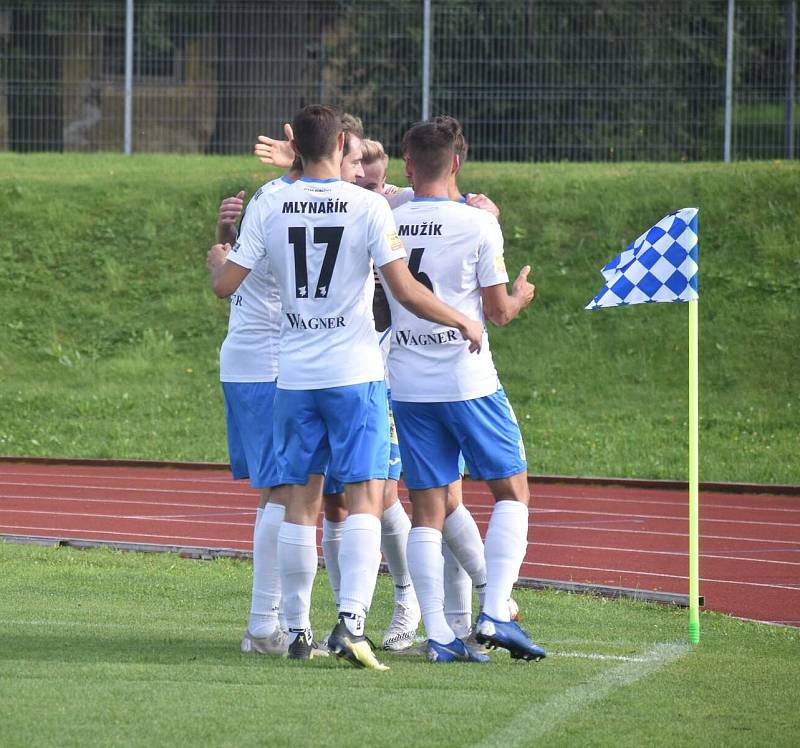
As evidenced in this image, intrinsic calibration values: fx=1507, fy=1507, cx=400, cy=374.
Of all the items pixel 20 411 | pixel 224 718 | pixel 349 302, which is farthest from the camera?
pixel 20 411

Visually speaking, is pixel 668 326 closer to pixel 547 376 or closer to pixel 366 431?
pixel 547 376

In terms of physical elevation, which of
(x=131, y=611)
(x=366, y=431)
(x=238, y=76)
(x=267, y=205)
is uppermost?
(x=238, y=76)

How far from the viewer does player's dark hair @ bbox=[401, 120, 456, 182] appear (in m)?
6.52

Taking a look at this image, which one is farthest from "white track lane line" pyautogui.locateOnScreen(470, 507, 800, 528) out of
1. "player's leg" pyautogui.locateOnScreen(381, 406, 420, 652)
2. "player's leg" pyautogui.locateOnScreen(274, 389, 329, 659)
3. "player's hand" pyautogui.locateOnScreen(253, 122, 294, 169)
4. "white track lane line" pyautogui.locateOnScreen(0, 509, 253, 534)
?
"player's leg" pyautogui.locateOnScreen(274, 389, 329, 659)

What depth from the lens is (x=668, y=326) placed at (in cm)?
2012

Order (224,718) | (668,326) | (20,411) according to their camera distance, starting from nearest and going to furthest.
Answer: (224,718), (20,411), (668,326)

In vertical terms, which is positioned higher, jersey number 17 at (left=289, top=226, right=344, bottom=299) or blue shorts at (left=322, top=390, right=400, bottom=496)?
jersey number 17 at (left=289, top=226, right=344, bottom=299)

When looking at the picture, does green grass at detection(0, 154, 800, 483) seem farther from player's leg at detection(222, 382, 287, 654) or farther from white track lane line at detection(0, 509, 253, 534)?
player's leg at detection(222, 382, 287, 654)

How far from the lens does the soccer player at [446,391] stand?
6469 mm

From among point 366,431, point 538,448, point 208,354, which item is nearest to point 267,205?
point 366,431

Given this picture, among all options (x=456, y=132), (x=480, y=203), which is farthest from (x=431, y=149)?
(x=480, y=203)

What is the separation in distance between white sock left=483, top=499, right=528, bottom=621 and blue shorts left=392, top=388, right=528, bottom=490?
16 cm

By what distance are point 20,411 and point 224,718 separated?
13980mm

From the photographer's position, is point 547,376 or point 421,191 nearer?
point 421,191
